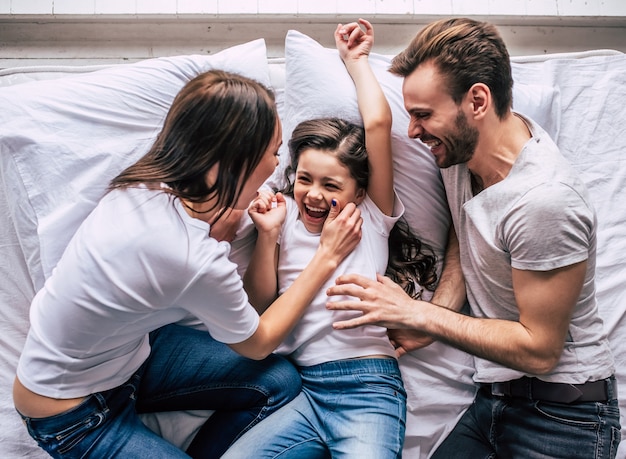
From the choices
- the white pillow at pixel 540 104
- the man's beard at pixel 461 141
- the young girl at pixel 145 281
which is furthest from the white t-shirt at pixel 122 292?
the white pillow at pixel 540 104

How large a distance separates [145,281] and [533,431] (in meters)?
0.93

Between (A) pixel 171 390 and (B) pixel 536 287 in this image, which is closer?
(B) pixel 536 287

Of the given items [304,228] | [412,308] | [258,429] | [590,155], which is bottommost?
[258,429]

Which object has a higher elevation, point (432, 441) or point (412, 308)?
point (412, 308)

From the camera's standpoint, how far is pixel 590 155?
1.60 metres

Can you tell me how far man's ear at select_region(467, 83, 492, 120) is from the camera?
1.17 meters

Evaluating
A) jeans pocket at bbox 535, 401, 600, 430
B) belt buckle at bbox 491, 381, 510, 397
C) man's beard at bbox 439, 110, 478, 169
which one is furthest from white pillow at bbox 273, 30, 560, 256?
jeans pocket at bbox 535, 401, 600, 430

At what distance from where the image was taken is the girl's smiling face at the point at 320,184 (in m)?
1.35

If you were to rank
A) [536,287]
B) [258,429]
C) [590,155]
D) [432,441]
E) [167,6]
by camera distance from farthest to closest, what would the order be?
[167,6] → [590,155] → [432,441] → [258,429] → [536,287]

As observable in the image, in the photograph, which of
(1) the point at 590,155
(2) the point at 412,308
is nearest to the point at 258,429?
(2) the point at 412,308

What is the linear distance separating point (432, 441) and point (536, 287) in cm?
50

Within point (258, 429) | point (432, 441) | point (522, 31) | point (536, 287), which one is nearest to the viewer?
point (536, 287)

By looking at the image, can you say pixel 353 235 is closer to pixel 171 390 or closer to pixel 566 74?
pixel 171 390

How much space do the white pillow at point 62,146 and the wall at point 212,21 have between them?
0.46 metres
